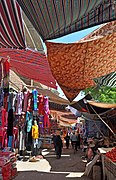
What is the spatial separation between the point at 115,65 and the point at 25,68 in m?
2.63

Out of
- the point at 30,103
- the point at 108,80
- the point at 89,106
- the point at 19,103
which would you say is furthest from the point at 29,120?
the point at 108,80

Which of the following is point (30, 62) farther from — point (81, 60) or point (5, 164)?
point (5, 164)

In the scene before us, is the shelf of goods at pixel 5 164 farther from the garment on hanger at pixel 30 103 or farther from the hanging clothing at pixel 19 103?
the garment on hanger at pixel 30 103

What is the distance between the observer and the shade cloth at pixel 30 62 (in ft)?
20.2

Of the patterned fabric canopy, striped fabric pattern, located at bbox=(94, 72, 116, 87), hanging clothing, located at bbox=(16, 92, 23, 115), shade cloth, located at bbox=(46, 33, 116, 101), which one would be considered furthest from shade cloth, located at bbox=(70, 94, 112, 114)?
the patterned fabric canopy

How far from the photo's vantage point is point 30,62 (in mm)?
6805

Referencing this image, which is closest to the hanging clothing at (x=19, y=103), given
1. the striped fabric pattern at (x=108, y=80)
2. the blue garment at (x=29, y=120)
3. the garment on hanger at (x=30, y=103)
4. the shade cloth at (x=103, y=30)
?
the garment on hanger at (x=30, y=103)

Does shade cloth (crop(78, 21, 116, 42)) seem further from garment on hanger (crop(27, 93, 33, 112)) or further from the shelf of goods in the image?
garment on hanger (crop(27, 93, 33, 112))

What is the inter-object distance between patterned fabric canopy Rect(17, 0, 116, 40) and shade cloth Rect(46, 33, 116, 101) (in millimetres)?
1128

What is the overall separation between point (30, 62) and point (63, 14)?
3799 mm

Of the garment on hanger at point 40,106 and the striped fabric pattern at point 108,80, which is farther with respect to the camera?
the garment on hanger at point 40,106

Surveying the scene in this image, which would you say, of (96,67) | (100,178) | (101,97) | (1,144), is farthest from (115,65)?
(101,97)

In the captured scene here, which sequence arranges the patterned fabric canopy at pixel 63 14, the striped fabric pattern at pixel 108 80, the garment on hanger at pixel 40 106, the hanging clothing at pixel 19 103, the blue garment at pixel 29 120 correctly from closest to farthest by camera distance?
the patterned fabric canopy at pixel 63 14
the striped fabric pattern at pixel 108 80
the hanging clothing at pixel 19 103
the blue garment at pixel 29 120
the garment on hanger at pixel 40 106

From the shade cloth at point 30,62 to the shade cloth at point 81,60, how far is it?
0.92 meters
